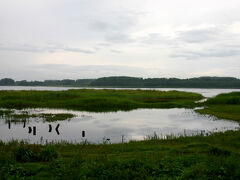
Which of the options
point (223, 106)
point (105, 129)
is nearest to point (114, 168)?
point (105, 129)

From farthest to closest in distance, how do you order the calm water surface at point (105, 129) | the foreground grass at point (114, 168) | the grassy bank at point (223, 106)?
the grassy bank at point (223, 106) → the calm water surface at point (105, 129) → the foreground grass at point (114, 168)

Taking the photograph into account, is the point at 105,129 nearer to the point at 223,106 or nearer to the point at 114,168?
the point at 114,168

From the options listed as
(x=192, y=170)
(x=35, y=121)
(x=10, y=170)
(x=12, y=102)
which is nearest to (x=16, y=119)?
(x=35, y=121)

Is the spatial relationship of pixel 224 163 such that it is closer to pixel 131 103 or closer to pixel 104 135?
pixel 104 135

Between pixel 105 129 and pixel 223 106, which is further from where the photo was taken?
pixel 223 106

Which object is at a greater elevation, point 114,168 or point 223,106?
point 114,168

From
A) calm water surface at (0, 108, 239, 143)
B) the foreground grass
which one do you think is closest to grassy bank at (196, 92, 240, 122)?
calm water surface at (0, 108, 239, 143)

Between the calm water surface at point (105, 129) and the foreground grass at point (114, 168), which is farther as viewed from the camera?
the calm water surface at point (105, 129)

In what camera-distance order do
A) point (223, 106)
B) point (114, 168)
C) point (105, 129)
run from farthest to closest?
1. point (223, 106)
2. point (105, 129)
3. point (114, 168)

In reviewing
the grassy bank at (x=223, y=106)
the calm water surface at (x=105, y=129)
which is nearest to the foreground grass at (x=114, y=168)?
the calm water surface at (x=105, y=129)

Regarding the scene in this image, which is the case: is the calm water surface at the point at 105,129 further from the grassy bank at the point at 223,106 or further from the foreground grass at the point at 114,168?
the foreground grass at the point at 114,168

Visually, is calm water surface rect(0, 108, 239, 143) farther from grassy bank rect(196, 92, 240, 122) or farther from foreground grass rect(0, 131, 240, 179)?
foreground grass rect(0, 131, 240, 179)

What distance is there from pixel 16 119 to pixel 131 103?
95.0ft

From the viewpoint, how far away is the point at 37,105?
175 feet
